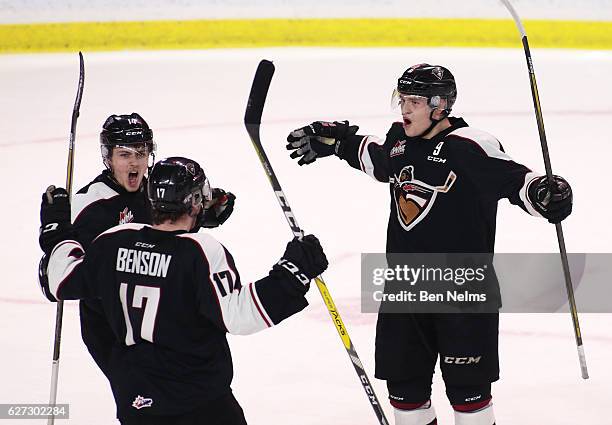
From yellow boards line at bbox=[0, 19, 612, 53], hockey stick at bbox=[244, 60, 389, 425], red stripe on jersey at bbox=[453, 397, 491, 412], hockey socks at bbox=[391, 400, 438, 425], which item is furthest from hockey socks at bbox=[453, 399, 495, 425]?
yellow boards line at bbox=[0, 19, 612, 53]

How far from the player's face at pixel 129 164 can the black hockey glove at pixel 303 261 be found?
740 millimetres

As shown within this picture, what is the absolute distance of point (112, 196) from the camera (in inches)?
118

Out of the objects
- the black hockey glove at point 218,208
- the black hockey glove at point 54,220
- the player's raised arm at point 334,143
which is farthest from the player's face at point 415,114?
the black hockey glove at point 54,220

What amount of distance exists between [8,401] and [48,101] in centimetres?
475

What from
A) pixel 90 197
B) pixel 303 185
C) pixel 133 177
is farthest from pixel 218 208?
pixel 303 185

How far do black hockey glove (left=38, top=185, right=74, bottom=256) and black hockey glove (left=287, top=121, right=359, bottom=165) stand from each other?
2.60 ft

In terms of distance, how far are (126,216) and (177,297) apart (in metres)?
0.65

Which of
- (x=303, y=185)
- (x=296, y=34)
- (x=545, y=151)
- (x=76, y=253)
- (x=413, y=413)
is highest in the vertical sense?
(x=296, y=34)

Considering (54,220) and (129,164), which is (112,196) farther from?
(54,220)

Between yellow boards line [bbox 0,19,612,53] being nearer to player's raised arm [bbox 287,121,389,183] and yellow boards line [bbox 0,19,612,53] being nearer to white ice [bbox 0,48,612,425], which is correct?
white ice [bbox 0,48,612,425]

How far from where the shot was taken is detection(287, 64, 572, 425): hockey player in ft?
9.41

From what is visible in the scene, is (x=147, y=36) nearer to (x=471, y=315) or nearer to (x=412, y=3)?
(x=412, y=3)

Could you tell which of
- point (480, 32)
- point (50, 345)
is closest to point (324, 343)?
point (50, 345)

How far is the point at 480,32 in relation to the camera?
920 cm
